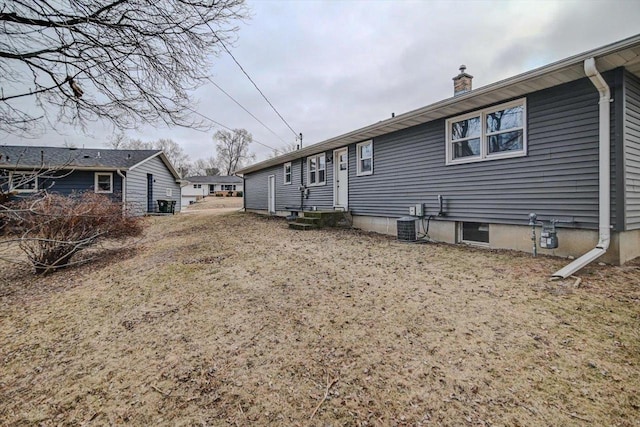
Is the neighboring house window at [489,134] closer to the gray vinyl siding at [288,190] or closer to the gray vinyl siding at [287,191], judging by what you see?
the gray vinyl siding at [287,191]

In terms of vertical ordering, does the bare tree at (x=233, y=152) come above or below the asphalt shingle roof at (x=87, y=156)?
above

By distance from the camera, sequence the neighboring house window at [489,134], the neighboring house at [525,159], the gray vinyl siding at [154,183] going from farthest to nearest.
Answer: the gray vinyl siding at [154,183] → the neighboring house window at [489,134] → the neighboring house at [525,159]

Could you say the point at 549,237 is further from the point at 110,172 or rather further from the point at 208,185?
the point at 208,185

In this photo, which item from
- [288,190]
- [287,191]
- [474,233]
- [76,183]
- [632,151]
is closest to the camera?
[632,151]

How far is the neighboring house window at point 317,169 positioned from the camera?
1163 cm

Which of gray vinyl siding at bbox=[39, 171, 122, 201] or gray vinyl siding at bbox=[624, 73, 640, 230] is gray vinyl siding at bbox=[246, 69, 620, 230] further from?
gray vinyl siding at bbox=[39, 171, 122, 201]

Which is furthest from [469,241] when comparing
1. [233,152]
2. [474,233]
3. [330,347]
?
[233,152]

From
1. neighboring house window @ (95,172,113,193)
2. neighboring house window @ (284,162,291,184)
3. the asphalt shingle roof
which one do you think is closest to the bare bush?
neighboring house window @ (284,162,291,184)

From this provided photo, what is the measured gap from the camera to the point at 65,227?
5906mm

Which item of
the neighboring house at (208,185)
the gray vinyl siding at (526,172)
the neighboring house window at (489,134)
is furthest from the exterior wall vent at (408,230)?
the neighboring house at (208,185)

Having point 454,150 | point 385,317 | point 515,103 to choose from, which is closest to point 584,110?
point 515,103

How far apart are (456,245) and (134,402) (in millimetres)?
6388

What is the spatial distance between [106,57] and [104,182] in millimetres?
14746

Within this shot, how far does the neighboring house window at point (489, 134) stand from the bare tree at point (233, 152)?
47342 mm
